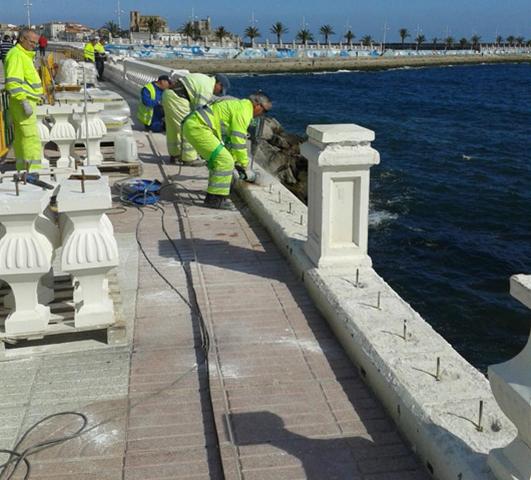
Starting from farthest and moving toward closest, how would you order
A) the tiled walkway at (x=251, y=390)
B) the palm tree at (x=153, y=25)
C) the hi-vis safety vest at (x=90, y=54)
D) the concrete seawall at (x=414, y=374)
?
1. the palm tree at (x=153, y=25)
2. the hi-vis safety vest at (x=90, y=54)
3. the tiled walkway at (x=251, y=390)
4. the concrete seawall at (x=414, y=374)

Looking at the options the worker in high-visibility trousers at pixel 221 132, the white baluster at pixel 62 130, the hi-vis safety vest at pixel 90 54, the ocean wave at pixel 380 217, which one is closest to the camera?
the worker in high-visibility trousers at pixel 221 132

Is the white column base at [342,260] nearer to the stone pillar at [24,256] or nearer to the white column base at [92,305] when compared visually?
the white column base at [92,305]

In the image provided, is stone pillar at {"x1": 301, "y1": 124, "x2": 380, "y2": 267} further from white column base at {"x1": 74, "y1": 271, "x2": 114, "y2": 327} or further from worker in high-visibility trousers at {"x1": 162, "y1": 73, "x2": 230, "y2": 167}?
worker in high-visibility trousers at {"x1": 162, "y1": 73, "x2": 230, "y2": 167}

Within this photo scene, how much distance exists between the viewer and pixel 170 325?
5.41 metres

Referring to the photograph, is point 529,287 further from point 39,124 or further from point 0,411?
point 39,124

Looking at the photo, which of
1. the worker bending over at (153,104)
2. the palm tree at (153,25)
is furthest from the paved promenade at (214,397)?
the palm tree at (153,25)

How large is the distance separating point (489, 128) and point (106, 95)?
29581 millimetres

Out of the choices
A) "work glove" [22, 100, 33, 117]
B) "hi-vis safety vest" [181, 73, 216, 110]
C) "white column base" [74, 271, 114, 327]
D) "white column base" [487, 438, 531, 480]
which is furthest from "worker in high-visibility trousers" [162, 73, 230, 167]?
"white column base" [487, 438, 531, 480]

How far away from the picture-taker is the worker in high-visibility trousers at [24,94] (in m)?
8.27

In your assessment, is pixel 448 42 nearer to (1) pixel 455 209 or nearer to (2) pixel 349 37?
(2) pixel 349 37

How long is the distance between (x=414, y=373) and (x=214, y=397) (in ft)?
3.80

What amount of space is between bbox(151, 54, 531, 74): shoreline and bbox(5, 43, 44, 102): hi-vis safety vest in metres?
84.8

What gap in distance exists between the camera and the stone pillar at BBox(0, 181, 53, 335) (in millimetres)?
4715

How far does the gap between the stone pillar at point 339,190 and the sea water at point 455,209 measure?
5073 millimetres
